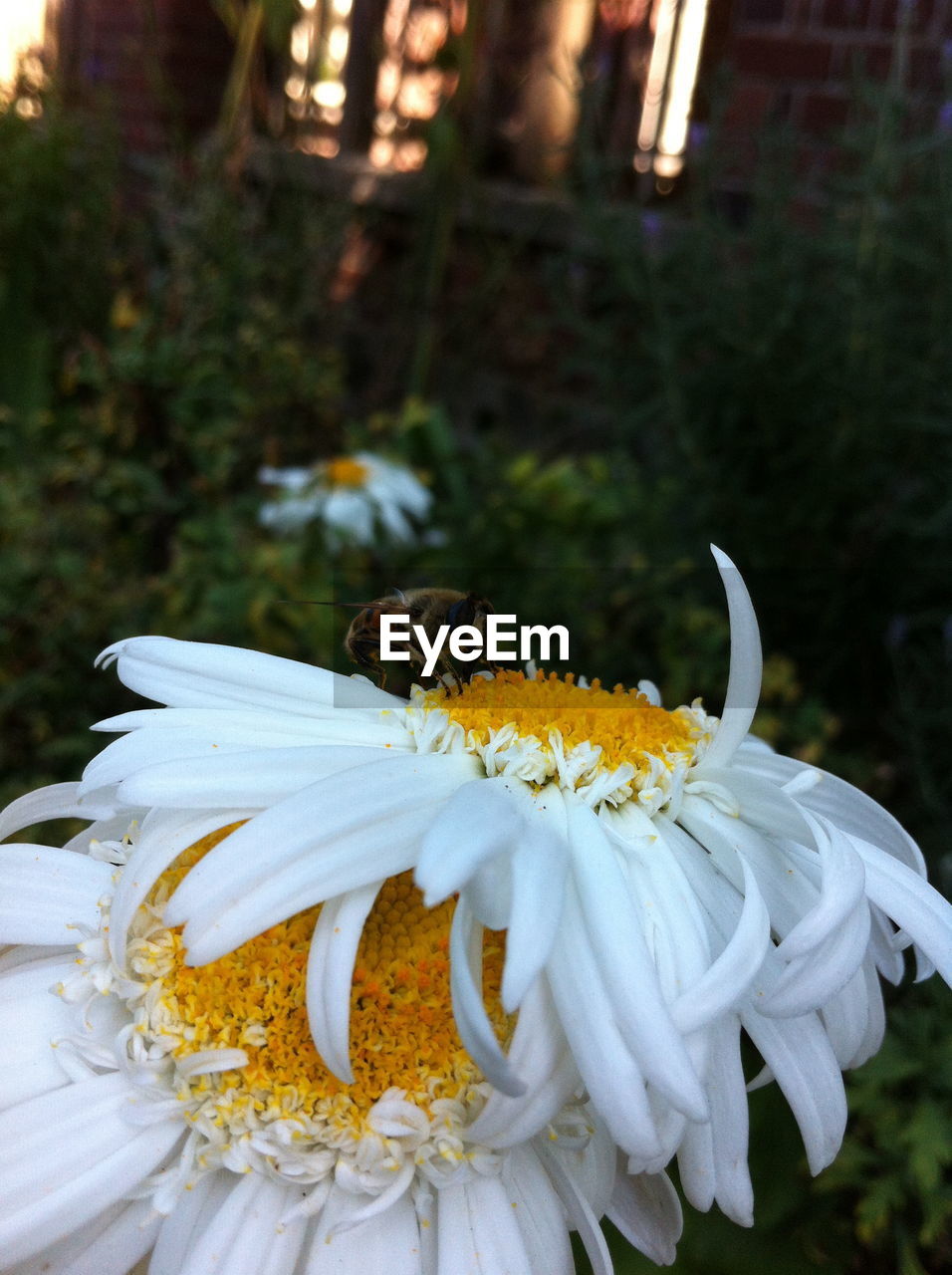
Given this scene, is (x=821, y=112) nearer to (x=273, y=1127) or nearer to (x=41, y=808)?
(x=41, y=808)

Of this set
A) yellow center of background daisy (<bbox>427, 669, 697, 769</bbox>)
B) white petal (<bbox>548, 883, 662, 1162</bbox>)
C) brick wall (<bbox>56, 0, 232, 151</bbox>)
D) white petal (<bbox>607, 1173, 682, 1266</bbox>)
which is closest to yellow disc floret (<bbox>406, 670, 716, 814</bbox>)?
yellow center of background daisy (<bbox>427, 669, 697, 769</bbox>)

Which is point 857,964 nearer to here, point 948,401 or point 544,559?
point 948,401

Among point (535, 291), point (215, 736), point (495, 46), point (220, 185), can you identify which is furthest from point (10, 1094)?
point (495, 46)

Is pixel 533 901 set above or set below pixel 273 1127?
above

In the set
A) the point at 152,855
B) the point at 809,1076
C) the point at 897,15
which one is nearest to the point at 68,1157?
the point at 152,855

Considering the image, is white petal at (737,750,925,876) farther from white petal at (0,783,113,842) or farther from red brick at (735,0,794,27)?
red brick at (735,0,794,27)

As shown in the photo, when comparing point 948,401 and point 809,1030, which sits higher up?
point 948,401
